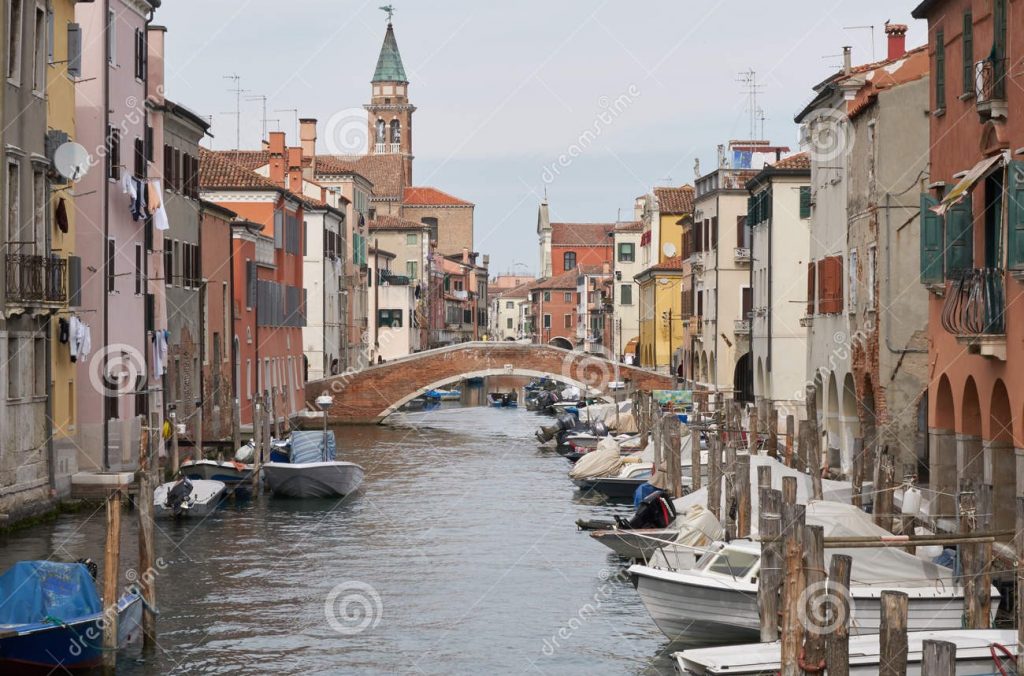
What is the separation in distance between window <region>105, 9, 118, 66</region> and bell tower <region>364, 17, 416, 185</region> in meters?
76.7

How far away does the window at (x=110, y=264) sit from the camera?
1067 inches

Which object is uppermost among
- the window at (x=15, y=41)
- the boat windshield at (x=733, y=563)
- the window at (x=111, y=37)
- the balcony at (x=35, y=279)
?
the window at (x=111, y=37)

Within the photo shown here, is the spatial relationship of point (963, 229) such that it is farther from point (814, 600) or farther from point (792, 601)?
point (792, 601)

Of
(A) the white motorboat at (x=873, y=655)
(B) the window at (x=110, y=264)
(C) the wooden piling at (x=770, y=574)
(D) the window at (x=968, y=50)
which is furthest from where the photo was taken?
(B) the window at (x=110, y=264)

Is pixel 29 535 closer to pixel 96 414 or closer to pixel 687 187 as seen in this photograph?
pixel 96 414

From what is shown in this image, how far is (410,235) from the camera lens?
81125 mm

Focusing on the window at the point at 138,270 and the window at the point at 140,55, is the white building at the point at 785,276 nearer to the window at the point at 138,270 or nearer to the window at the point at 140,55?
the window at the point at 138,270

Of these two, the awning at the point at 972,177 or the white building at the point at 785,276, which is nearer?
the awning at the point at 972,177

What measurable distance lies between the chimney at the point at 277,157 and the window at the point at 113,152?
2418 centimetres

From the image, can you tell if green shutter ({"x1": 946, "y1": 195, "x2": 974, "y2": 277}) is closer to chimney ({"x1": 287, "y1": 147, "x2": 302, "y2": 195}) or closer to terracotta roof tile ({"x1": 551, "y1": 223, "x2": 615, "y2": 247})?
chimney ({"x1": 287, "y1": 147, "x2": 302, "y2": 195})

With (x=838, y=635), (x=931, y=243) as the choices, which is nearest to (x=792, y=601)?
(x=838, y=635)

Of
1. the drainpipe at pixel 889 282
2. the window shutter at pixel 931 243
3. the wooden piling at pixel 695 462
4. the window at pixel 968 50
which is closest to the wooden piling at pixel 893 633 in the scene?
the window at pixel 968 50

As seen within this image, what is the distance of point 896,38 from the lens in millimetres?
30094

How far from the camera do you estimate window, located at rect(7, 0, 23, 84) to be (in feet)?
70.5
